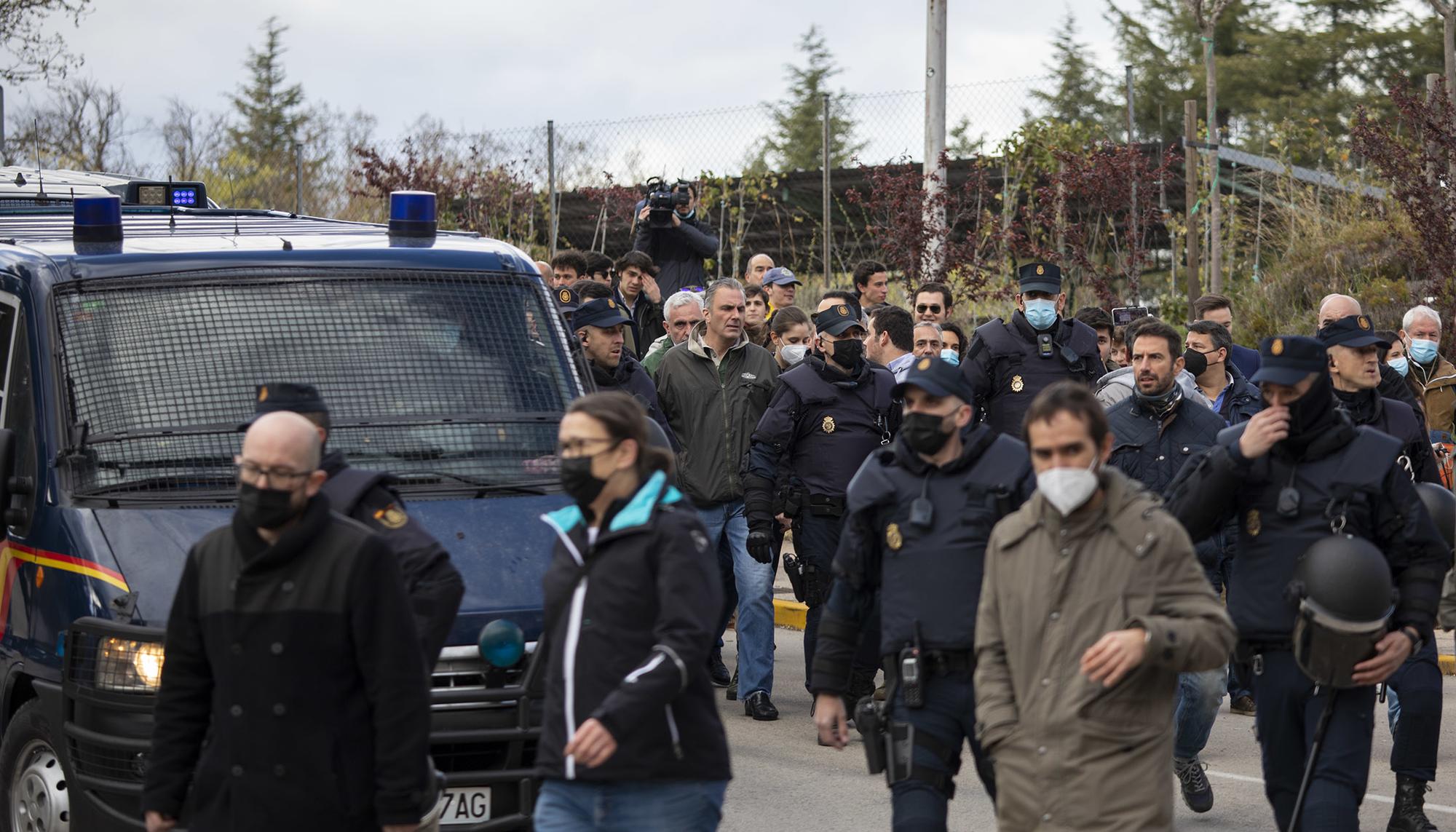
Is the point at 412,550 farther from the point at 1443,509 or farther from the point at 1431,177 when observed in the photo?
the point at 1431,177

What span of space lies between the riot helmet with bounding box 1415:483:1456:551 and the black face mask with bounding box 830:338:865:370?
133 inches

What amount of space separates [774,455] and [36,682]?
4031 mm

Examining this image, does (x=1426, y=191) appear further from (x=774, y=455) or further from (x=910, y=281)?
(x=774, y=455)

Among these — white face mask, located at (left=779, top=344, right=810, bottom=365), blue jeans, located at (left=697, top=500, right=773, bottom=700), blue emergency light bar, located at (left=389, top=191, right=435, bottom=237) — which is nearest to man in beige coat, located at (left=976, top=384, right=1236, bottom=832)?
blue emergency light bar, located at (left=389, top=191, right=435, bottom=237)

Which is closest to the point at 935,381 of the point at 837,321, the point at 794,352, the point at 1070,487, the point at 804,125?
the point at 1070,487

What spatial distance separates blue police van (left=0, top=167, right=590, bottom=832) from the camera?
6145mm

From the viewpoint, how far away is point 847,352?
31.2 feet

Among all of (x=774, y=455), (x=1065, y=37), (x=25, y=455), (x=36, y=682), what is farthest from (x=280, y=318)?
(x=1065, y=37)

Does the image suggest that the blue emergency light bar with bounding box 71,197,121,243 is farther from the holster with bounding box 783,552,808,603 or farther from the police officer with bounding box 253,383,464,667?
the holster with bounding box 783,552,808,603

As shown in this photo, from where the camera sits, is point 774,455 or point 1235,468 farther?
point 774,455

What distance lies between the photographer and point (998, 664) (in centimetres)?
518

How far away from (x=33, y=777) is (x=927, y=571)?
10.2 ft

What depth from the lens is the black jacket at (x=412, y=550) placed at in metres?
5.55

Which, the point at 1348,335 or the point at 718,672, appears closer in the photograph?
the point at 1348,335
